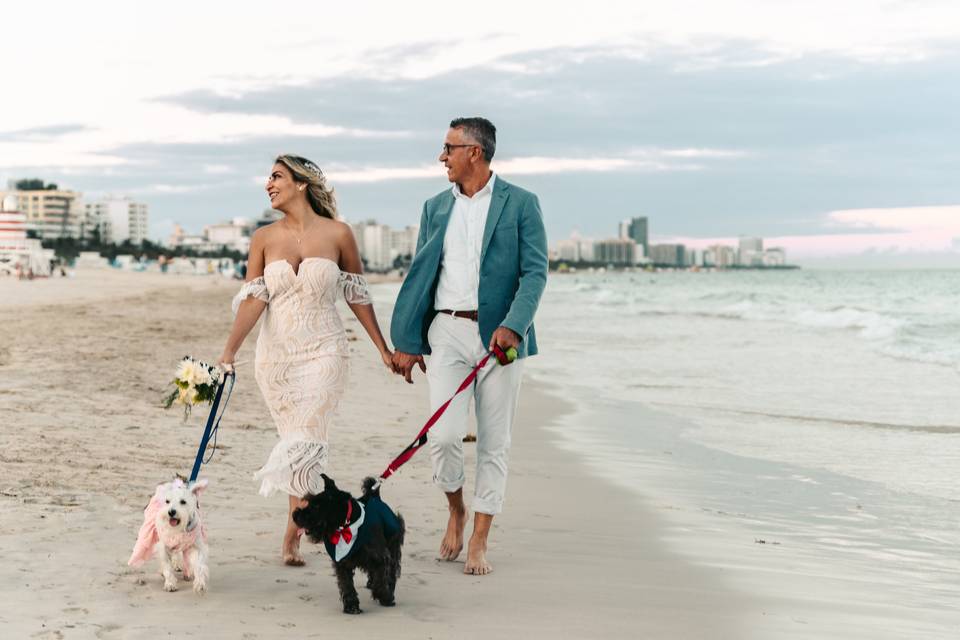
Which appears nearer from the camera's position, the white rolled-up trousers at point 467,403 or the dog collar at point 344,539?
the dog collar at point 344,539

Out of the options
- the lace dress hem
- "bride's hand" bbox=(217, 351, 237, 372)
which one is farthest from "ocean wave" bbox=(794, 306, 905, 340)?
"bride's hand" bbox=(217, 351, 237, 372)

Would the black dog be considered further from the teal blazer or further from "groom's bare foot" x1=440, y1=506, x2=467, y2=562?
the teal blazer

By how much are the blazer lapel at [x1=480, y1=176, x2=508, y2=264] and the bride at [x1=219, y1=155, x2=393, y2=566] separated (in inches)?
23.0

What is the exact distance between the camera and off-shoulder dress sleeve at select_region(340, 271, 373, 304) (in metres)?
4.44

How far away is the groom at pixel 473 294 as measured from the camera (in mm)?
4297

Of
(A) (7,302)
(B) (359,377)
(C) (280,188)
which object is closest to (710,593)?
(C) (280,188)

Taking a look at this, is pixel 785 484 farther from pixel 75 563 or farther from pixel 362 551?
pixel 75 563

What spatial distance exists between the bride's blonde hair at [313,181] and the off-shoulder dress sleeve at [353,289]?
282mm

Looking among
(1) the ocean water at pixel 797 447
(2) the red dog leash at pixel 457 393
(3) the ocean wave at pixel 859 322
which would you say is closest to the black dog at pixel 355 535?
→ (2) the red dog leash at pixel 457 393

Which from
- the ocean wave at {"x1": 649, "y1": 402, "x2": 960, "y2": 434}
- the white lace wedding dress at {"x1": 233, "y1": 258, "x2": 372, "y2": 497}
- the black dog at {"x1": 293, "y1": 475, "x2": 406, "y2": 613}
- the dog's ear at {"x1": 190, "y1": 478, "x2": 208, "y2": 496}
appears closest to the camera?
the black dog at {"x1": 293, "y1": 475, "x2": 406, "y2": 613}

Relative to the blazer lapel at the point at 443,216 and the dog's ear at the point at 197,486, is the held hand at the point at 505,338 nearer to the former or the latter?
the blazer lapel at the point at 443,216

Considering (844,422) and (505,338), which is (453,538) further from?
(844,422)

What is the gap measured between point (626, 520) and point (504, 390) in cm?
154

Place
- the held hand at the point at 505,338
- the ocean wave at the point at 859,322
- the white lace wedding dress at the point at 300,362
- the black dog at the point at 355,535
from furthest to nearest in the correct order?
1. the ocean wave at the point at 859,322
2. the white lace wedding dress at the point at 300,362
3. the held hand at the point at 505,338
4. the black dog at the point at 355,535
